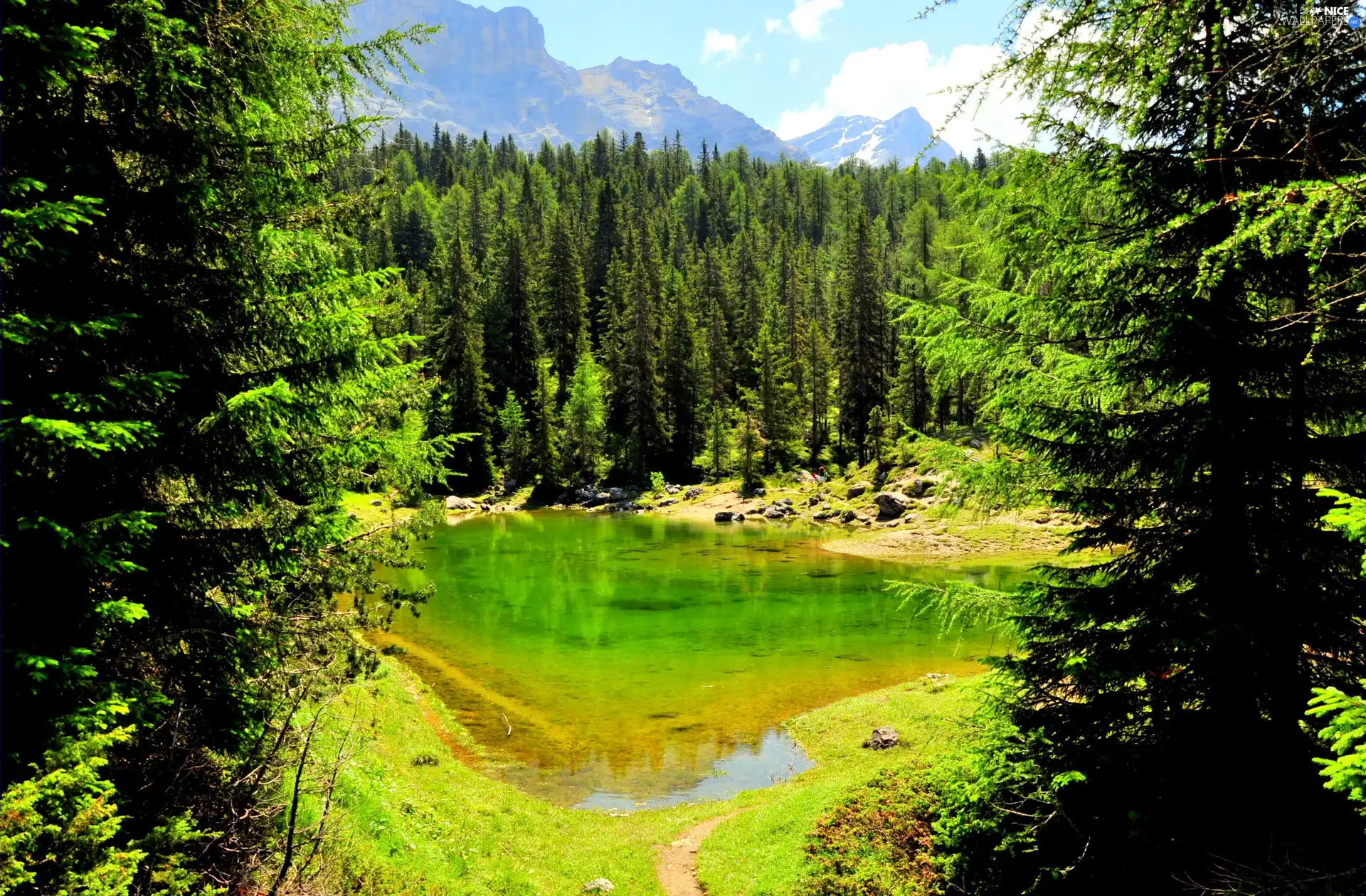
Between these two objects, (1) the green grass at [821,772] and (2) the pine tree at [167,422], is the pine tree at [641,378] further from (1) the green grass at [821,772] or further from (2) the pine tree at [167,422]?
(2) the pine tree at [167,422]

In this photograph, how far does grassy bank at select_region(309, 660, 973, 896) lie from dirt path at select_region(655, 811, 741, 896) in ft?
0.52

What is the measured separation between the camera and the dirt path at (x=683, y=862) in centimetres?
1069

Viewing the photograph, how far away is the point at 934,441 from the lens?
313 inches

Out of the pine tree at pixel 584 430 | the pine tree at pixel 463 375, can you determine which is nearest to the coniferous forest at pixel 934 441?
the pine tree at pixel 584 430

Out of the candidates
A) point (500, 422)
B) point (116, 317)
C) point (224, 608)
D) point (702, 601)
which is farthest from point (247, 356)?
point (500, 422)

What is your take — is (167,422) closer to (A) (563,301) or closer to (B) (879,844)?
(B) (879,844)

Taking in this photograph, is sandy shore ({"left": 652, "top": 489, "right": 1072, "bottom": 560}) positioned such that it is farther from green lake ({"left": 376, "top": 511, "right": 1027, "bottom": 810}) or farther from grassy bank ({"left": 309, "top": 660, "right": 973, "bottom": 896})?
grassy bank ({"left": 309, "top": 660, "right": 973, "bottom": 896})

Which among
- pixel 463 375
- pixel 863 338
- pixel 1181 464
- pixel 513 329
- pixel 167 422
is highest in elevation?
pixel 513 329

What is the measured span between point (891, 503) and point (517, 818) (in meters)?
37.1

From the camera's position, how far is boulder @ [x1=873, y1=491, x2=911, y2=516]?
45.1 metres

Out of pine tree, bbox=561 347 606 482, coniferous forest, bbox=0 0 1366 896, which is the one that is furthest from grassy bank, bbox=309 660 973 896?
pine tree, bbox=561 347 606 482

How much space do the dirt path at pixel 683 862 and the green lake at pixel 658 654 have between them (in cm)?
169

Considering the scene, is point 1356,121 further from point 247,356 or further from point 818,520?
point 818,520

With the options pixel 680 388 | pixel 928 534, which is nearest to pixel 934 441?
pixel 928 534
